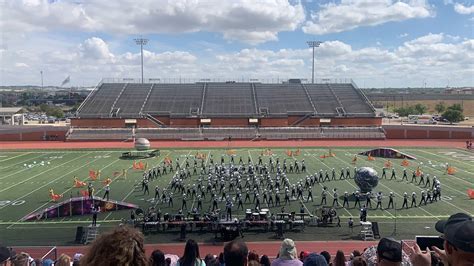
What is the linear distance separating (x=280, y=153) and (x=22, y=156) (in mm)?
20693

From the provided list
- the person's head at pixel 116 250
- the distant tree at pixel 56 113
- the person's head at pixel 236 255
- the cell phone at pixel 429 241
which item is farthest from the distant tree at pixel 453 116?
the person's head at pixel 116 250

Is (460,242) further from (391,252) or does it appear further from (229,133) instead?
(229,133)

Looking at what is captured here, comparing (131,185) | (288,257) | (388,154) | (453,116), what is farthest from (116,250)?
(453,116)

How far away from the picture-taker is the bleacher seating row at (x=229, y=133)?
48.2 metres

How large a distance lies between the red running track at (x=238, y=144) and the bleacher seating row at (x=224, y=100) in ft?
35.5

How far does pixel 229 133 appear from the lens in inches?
1970

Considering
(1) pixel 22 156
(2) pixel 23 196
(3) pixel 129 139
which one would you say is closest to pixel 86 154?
(1) pixel 22 156

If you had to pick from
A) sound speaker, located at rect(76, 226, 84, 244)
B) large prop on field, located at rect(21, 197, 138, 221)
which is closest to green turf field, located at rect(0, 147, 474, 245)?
sound speaker, located at rect(76, 226, 84, 244)

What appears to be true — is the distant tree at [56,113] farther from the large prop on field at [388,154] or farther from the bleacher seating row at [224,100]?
the large prop on field at [388,154]

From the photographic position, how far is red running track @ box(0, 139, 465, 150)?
4212 cm

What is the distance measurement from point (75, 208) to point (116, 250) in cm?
1714

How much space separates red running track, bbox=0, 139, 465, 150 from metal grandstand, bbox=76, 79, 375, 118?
10.7m

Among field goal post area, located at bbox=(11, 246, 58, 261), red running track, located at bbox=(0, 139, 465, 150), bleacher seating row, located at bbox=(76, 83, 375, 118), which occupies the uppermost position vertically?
bleacher seating row, located at bbox=(76, 83, 375, 118)

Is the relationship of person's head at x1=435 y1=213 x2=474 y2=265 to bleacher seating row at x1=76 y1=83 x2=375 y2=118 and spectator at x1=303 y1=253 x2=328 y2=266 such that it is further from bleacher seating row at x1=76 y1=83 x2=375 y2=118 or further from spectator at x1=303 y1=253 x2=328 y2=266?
bleacher seating row at x1=76 y1=83 x2=375 y2=118
